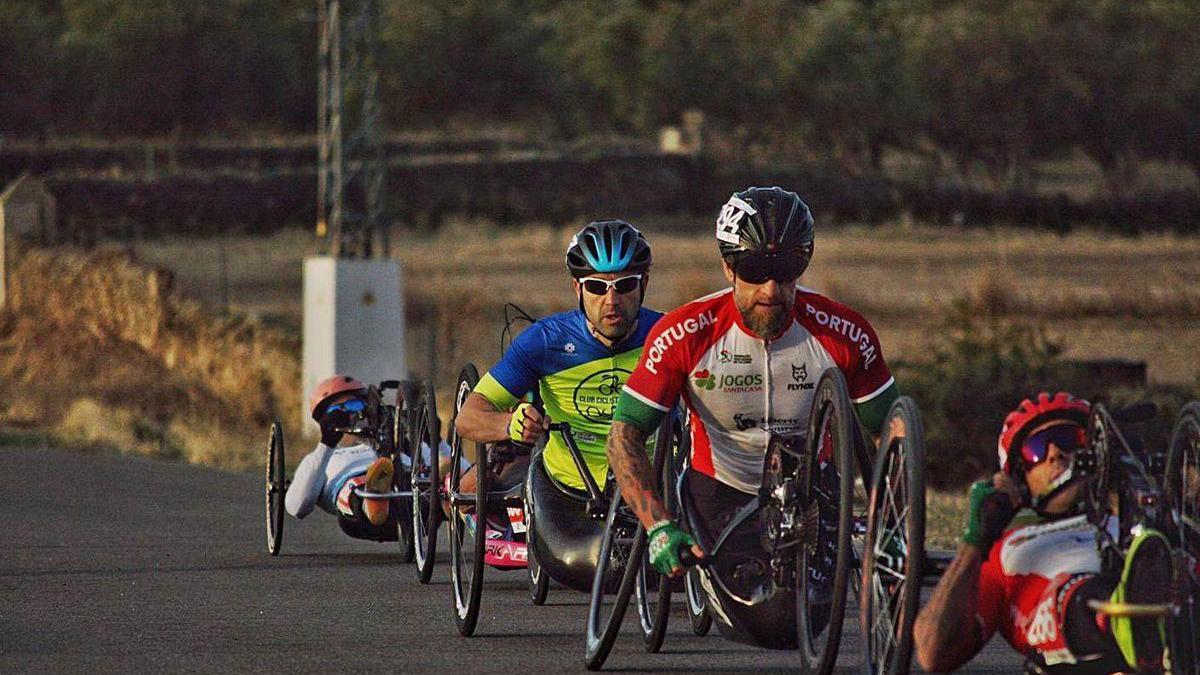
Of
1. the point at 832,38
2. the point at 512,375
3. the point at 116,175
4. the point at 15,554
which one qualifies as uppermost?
the point at 832,38

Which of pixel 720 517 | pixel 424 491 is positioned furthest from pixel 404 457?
pixel 720 517

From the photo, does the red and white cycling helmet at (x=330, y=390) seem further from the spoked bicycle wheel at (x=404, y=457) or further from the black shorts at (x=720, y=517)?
the black shorts at (x=720, y=517)

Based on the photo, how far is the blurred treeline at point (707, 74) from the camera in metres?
82.6

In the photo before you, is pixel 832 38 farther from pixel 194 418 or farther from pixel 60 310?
pixel 194 418

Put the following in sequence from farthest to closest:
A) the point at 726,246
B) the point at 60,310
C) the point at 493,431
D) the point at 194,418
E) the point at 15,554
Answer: the point at 60,310, the point at 194,418, the point at 15,554, the point at 493,431, the point at 726,246

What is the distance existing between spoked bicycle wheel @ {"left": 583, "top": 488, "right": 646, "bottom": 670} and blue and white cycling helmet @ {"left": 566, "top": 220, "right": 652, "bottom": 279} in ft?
3.78

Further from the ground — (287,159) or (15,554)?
(287,159)

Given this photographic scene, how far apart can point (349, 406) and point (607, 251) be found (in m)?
3.99

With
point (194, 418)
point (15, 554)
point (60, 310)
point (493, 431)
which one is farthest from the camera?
point (60, 310)

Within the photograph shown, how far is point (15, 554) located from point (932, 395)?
19617 mm

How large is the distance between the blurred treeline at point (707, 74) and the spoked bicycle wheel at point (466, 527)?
6675cm

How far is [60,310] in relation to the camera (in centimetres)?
3819

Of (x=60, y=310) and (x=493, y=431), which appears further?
(x=60, y=310)

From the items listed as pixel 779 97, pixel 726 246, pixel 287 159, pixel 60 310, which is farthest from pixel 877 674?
pixel 779 97
